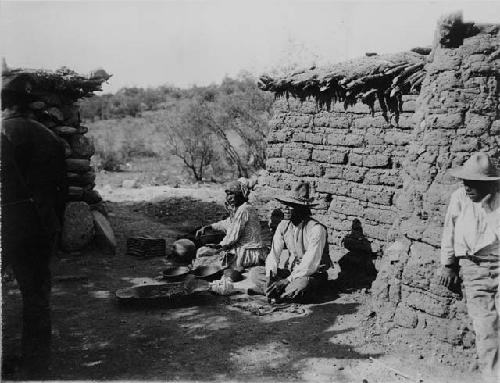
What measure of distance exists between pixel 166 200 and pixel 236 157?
5243 millimetres

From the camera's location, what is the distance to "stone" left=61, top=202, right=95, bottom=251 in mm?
7945

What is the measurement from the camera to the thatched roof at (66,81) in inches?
302

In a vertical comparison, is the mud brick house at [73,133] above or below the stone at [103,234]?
above

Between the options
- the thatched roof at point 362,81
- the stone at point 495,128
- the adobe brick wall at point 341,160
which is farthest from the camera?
the adobe brick wall at point 341,160

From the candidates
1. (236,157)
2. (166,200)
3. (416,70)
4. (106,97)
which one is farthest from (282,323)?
(106,97)

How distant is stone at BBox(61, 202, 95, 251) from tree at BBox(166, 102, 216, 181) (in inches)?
346

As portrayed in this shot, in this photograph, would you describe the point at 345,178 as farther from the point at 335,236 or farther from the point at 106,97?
the point at 106,97

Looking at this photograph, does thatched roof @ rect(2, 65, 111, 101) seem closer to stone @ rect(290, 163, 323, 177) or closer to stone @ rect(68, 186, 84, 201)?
stone @ rect(68, 186, 84, 201)

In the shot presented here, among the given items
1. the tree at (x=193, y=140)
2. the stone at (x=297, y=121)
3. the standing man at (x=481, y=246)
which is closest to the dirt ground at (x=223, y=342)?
the standing man at (x=481, y=246)

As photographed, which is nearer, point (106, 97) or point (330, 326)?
point (330, 326)

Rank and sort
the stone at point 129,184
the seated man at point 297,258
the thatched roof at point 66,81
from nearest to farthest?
the seated man at point 297,258 → the thatched roof at point 66,81 → the stone at point 129,184

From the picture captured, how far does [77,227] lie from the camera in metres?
8.04

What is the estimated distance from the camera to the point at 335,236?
695 cm

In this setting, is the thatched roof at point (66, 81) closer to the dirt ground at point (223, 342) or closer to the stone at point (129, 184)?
the dirt ground at point (223, 342)
